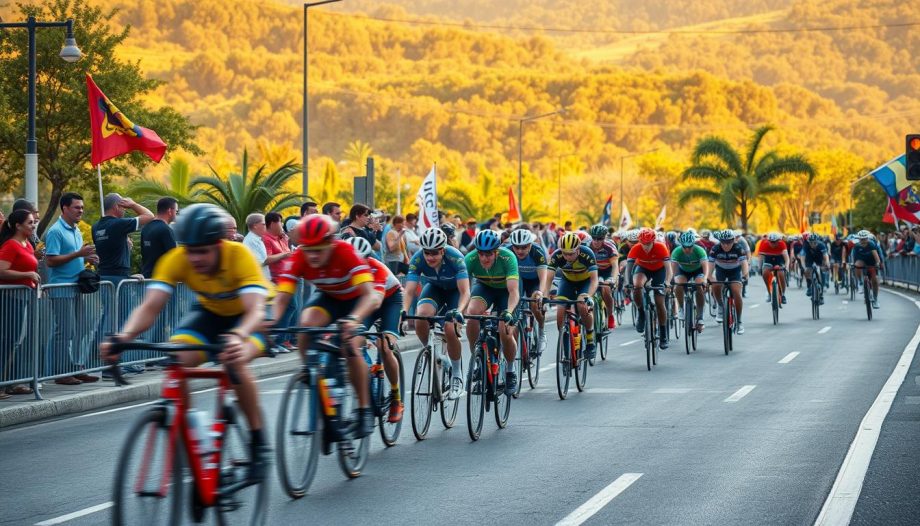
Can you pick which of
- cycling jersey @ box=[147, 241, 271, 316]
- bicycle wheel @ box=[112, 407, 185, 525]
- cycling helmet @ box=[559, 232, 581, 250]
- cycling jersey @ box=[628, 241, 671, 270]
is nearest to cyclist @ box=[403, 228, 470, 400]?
cycling helmet @ box=[559, 232, 581, 250]

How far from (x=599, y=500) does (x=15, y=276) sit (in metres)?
7.13

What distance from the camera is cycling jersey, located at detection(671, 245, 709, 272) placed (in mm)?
21062

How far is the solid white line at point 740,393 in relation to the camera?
13.8m

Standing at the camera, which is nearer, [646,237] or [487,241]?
[487,241]

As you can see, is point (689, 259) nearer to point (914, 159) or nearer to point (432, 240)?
point (914, 159)

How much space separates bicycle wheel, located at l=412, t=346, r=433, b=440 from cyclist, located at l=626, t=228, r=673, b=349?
331 inches

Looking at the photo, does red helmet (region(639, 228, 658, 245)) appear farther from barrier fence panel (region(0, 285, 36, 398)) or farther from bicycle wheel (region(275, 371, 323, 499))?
bicycle wheel (region(275, 371, 323, 499))

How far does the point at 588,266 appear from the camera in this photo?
1591 centimetres

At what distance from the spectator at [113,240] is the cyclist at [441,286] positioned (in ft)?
13.7

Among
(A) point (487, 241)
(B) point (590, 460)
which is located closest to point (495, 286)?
(A) point (487, 241)

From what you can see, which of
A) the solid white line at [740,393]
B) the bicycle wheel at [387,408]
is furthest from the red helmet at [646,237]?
the bicycle wheel at [387,408]

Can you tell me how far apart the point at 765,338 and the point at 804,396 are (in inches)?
343

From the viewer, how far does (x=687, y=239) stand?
68.9 feet

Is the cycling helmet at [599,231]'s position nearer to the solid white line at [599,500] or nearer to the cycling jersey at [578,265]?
the cycling jersey at [578,265]
